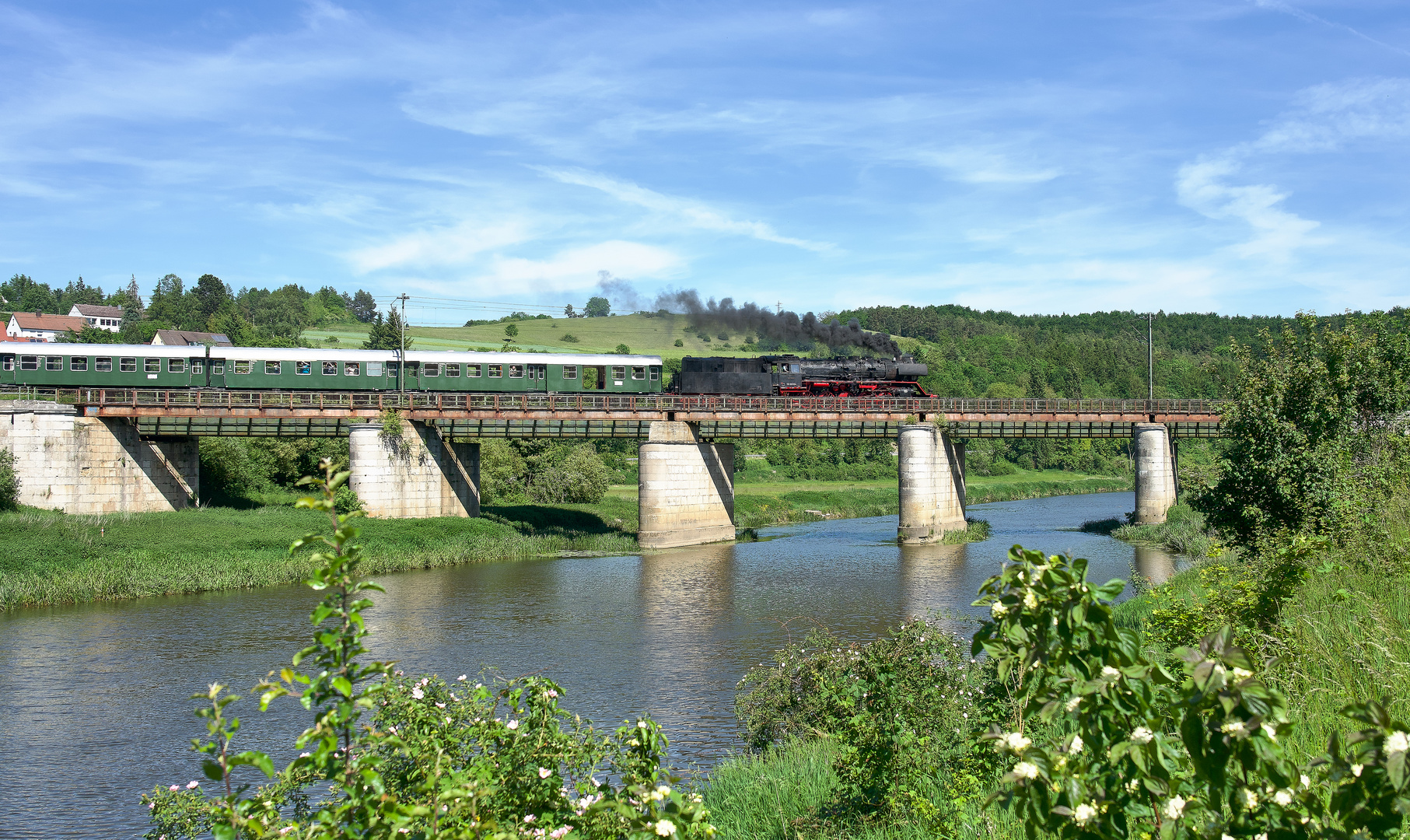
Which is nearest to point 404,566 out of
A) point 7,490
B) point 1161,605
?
point 7,490

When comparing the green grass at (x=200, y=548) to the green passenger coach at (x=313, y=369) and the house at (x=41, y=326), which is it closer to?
the green passenger coach at (x=313, y=369)

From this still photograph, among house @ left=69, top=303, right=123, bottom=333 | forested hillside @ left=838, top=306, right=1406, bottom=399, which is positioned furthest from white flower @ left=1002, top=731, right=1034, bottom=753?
house @ left=69, top=303, right=123, bottom=333

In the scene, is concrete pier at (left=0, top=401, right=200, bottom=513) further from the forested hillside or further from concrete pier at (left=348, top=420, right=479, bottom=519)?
the forested hillside

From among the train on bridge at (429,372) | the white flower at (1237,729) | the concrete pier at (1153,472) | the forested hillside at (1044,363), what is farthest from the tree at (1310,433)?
the forested hillside at (1044,363)

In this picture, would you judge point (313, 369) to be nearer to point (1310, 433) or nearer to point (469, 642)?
point (469, 642)

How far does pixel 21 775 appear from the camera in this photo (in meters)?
16.1

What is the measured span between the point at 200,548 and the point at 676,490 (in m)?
22.5

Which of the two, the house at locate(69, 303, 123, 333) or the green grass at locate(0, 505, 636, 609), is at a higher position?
the house at locate(69, 303, 123, 333)

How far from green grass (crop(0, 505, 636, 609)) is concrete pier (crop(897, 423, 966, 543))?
1449cm

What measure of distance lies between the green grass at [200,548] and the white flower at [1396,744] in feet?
108

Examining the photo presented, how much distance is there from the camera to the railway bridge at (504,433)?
46.6 m

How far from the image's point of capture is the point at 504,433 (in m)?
51.5

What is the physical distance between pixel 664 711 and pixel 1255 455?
585 inches

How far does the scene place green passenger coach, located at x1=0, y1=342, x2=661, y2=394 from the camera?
171ft
